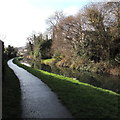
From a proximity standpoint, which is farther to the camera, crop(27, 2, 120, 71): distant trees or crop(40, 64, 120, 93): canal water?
crop(27, 2, 120, 71): distant trees

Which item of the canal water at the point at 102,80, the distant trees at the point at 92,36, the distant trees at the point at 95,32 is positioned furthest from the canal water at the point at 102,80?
the distant trees at the point at 95,32

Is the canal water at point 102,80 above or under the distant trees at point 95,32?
under

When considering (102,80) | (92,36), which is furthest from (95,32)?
(102,80)

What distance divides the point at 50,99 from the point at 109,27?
17844 millimetres

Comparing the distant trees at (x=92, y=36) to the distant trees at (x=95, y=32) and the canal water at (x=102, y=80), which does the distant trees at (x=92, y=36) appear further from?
the canal water at (x=102, y=80)

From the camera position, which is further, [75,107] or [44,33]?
[44,33]

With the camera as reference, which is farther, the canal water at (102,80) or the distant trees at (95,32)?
the distant trees at (95,32)

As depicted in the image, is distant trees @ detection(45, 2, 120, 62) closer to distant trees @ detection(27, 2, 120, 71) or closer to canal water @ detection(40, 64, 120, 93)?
distant trees @ detection(27, 2, 120, 71)

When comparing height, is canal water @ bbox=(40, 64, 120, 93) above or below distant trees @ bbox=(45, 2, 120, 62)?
below

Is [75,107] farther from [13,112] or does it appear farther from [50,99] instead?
[13,112]

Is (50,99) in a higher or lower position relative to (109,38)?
lower

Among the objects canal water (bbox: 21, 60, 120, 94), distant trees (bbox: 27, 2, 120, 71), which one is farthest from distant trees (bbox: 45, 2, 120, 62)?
canal water (bbox: 21, 60, 120, 94)

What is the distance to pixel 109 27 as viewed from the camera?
69.7ft

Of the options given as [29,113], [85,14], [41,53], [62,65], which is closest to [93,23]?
[85,14]
